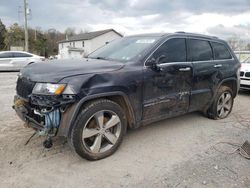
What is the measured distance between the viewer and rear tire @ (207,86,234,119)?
503 cm

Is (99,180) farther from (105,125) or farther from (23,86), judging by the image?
(23,86)

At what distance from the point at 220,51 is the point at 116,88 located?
297cm

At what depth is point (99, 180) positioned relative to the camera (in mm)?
2848

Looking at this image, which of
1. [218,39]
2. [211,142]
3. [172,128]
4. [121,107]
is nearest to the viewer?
[121,107]

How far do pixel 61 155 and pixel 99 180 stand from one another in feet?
2.80

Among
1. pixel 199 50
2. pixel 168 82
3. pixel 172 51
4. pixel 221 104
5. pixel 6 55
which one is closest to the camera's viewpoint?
pixel 168 82

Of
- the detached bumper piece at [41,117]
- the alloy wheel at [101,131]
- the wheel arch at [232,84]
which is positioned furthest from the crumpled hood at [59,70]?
the wheel arch at [232,84]

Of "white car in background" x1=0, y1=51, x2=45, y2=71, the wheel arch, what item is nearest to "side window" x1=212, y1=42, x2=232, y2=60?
the wheel arch

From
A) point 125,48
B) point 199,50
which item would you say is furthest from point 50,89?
point 199,50

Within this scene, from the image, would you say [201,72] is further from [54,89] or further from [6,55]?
[6,55]

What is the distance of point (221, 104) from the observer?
17.1ft

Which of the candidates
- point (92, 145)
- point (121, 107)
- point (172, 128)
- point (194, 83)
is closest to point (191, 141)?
point (172, 128)

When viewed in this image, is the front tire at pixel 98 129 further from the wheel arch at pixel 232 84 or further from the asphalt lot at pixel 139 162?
the wheel arch at pixel 232 84

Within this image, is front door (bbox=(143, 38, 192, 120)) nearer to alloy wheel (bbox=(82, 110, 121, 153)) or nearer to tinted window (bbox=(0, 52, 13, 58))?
alloy wheel (bbox=(82, 110, 121, 153))
